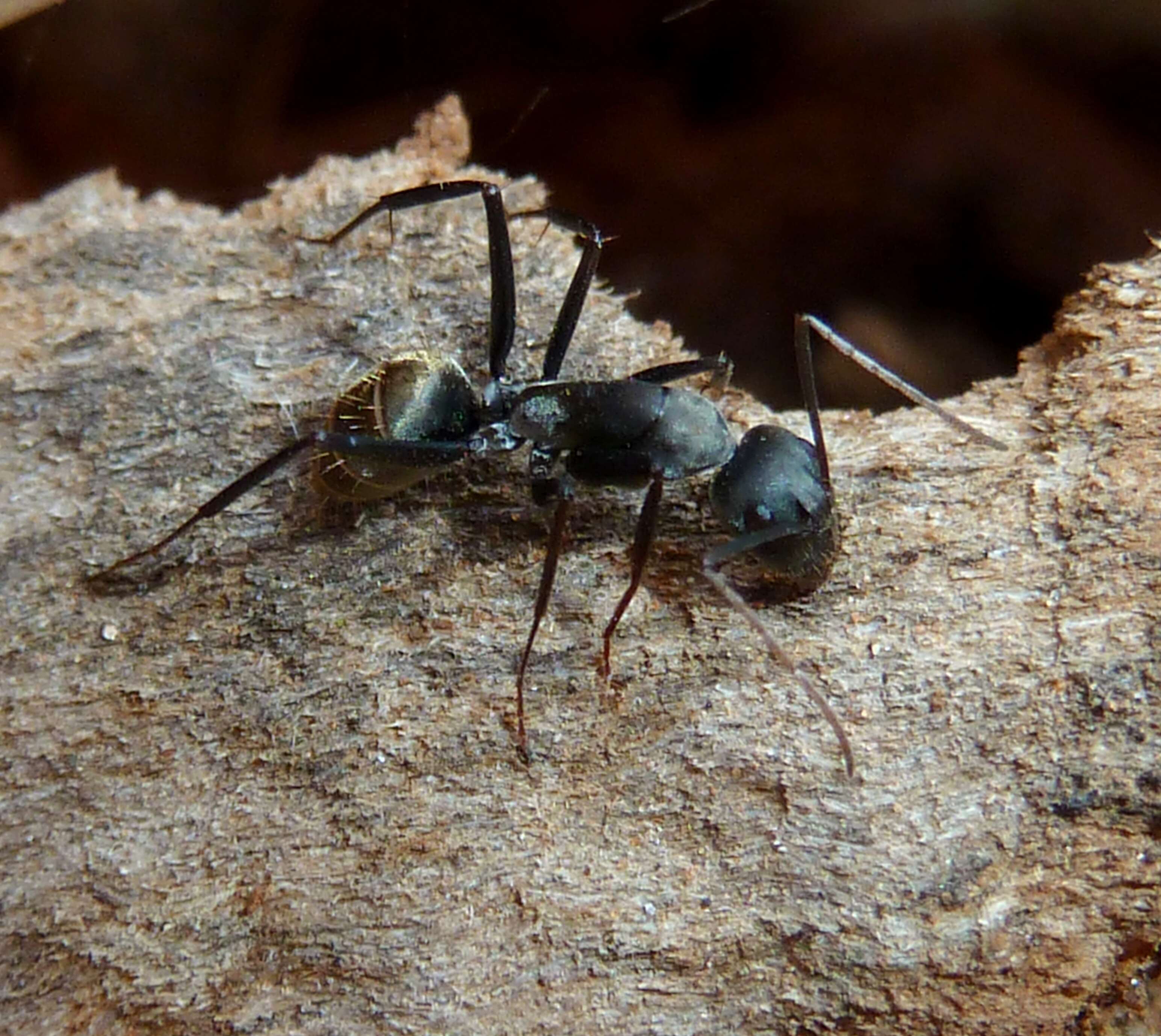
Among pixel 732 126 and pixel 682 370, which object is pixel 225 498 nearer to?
pixel 682 370

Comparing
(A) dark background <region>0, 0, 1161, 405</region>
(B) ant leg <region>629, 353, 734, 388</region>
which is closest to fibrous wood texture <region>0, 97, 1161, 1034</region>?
(B) ant leg <region>629, 353, 734, 388</region>

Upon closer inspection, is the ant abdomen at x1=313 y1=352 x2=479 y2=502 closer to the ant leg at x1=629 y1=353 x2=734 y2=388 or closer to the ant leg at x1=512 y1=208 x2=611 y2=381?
the ant leg at x1=512 y1=208 x2=611 y2=381

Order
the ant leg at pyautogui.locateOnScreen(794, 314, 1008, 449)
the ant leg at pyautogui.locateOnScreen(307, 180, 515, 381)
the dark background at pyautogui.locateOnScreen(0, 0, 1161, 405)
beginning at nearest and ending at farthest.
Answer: the ant leg at pyautogui.locateOnScreen(794, 314, 1008, 449), the ant leg at pyautogui.locateOnScreen(307, 180, 515, 381), the dark background at pyautogui.locateOnScreen(0, 0, 1161, 405)

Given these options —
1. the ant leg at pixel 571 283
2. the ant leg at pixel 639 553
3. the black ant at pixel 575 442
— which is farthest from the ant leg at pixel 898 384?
the ant leg at pixel 571 283

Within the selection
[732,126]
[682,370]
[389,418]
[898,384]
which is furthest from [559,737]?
[732,126]

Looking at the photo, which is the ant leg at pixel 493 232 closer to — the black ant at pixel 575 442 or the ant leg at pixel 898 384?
the black ant at pixel 575 442
